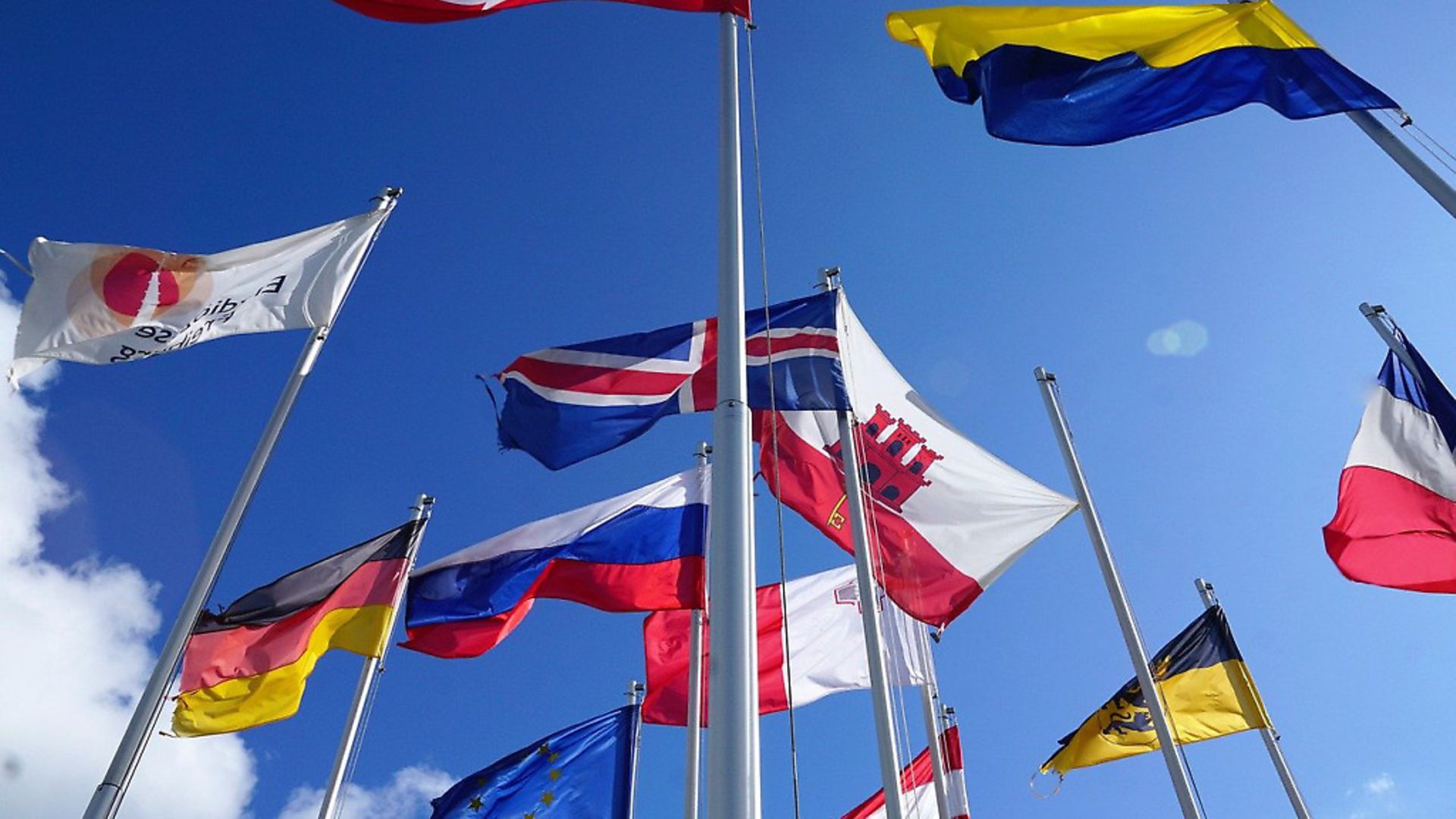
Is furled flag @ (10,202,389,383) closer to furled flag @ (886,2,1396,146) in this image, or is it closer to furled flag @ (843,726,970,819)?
furled flag @ (886,2,1396,146)

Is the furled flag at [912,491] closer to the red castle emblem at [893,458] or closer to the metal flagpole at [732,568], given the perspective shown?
the red castle emblem at [893,458]

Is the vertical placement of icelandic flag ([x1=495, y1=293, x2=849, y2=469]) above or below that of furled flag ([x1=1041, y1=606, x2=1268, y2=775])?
above

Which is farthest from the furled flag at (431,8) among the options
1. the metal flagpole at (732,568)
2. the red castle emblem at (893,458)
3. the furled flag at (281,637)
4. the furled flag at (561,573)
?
the furled flag at (281,637)

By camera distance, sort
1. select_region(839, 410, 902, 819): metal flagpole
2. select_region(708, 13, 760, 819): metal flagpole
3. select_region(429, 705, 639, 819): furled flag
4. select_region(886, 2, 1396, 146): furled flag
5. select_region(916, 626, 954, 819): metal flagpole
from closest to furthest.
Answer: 1. select_region(708, 13, 760, 819): metal flagpole
2. select_region(839, 410, 902, 819): metal flagpole
3. select_region(886, 2, 1396, 146): furled flag
4. select_region(916, 626, 954, 819): metal flagpole
5. select_region(429, 705, 639, 819): furled flag

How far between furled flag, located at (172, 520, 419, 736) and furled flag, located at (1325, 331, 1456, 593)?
34.1 ft

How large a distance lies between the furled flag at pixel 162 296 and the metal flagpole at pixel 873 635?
563 centimetres

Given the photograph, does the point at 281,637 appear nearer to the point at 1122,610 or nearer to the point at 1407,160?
the point at 1122,610

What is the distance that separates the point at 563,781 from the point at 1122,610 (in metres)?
6.56

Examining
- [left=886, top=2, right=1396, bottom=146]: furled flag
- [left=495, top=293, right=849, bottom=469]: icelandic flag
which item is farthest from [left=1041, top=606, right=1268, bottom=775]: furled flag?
[left=886, top=2, right=1396, bottom=146]: furled flag

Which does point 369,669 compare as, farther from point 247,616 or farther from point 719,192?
point 719,192

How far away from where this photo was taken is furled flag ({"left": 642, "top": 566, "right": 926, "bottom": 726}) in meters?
11.9

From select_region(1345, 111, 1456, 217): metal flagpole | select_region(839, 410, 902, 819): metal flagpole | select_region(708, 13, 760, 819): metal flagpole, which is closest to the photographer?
select_region(708, 13, 760, 819): metal flagpole

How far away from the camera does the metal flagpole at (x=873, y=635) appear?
765cm

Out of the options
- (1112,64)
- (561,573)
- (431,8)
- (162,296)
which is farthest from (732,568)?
(162,296)
